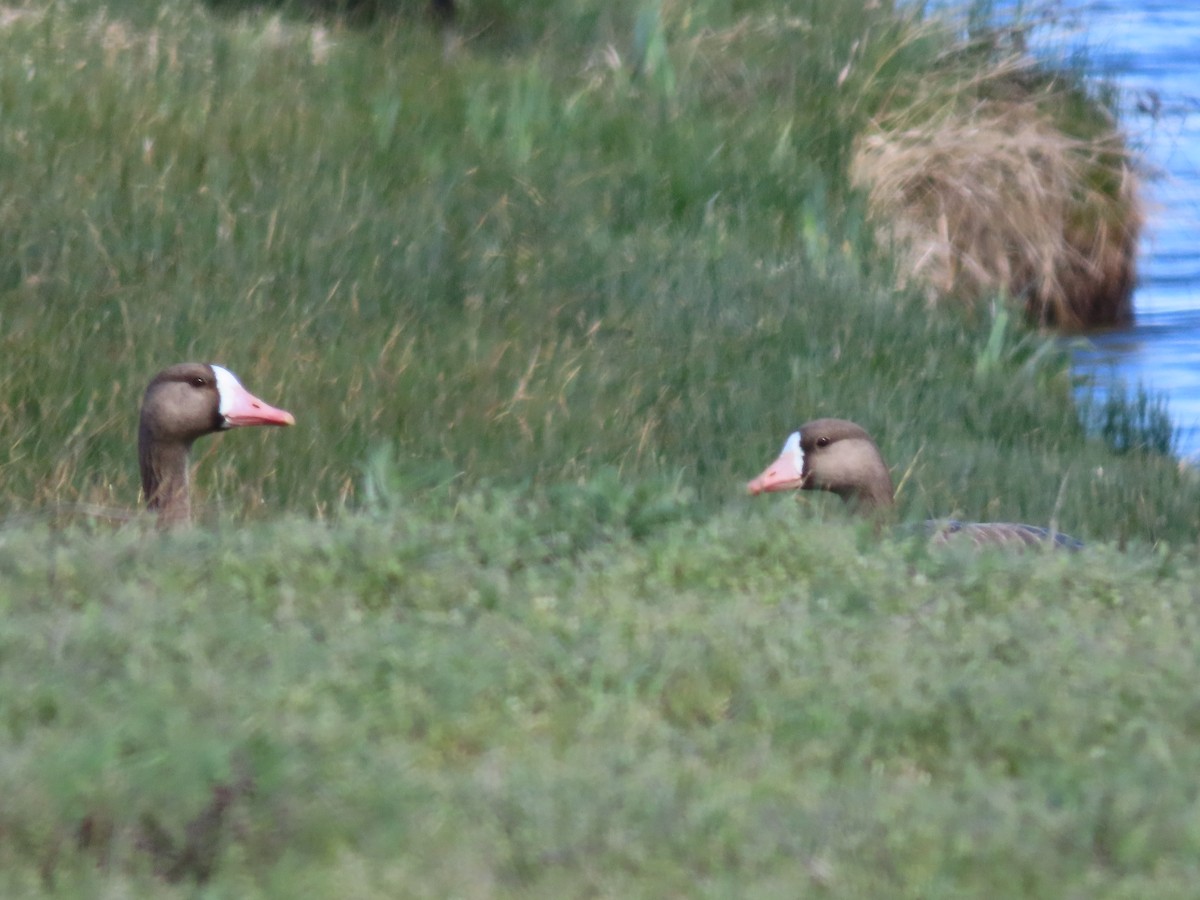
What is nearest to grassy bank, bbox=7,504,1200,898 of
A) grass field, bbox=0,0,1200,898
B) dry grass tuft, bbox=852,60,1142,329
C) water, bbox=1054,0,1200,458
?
grass field, bbox=0,0,1200,898

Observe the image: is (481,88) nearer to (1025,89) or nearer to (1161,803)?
(1025,89)

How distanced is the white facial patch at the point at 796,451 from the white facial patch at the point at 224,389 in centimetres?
193

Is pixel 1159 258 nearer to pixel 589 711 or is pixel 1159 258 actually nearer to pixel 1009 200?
pixel 1009 200

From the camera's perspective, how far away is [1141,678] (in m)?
3.89

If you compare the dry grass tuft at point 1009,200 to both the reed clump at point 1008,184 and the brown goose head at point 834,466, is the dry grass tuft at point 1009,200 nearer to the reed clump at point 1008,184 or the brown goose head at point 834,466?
the reed clump at point 1008,184

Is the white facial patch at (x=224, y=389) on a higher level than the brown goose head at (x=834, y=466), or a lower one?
higher

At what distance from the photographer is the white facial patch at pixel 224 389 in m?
6.66

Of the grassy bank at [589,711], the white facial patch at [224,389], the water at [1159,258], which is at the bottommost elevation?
the water at [1159,258]

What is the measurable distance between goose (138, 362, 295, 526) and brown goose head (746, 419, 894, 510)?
171 centimetres

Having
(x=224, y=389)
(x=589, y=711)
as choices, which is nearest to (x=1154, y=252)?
(x=224, y=389)

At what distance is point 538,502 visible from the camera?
548cm

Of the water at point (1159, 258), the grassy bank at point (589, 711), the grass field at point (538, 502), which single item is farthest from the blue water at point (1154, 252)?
the grassy bank at point (589, 711)

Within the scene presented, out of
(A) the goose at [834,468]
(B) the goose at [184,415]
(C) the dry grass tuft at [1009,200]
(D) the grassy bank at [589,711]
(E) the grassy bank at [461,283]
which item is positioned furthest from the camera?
(C) the dry grass tuft at [1009,200]

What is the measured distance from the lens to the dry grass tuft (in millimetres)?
11609
